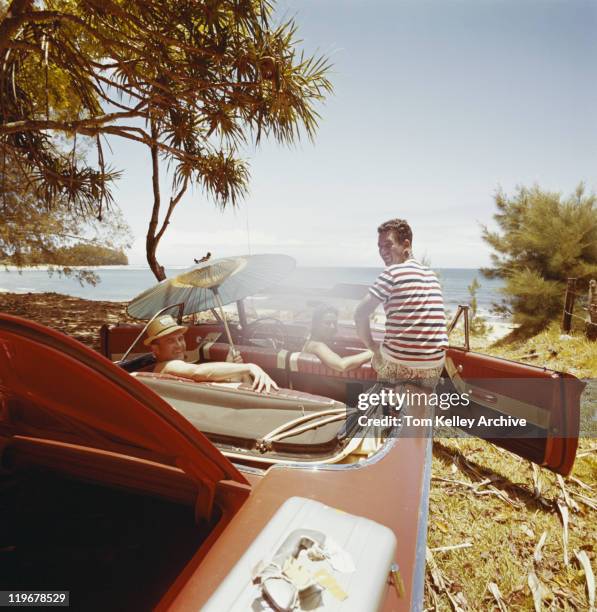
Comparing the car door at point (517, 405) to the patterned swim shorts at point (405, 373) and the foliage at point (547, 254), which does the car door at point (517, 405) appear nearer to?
the patterned swim shorts at point (405, 373)

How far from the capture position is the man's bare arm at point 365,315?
7.98 feet

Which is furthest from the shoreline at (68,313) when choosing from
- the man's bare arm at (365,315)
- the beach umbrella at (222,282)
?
the man's bare arm at (365,315)

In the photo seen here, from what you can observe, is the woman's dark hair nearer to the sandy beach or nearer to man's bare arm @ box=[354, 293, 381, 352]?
man's bare arm @ box=[354, 293, 381, 352]

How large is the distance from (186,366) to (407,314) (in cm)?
158

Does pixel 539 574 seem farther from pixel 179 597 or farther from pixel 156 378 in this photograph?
pixel 156 378

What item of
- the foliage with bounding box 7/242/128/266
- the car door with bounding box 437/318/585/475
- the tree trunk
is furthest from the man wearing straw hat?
the foliage with bounding box 7/242/128/266

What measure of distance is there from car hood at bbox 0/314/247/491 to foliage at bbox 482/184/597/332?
954cm

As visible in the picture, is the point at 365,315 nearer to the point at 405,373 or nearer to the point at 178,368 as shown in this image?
the point at 405,373

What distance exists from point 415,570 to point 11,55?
6.35 metres

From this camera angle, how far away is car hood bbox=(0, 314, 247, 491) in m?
Answer: 0.74

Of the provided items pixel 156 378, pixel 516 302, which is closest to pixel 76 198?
pixel 156 378

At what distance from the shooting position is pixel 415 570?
902 millimetres

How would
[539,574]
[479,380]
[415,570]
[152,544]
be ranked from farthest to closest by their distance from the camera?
[479,380], [539,574], [152,544], [415,570]

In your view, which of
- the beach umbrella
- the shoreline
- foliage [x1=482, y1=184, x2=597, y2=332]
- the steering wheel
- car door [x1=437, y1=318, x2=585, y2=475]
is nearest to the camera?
car door [x1=437, y1=318, x2=585, y2=475]
